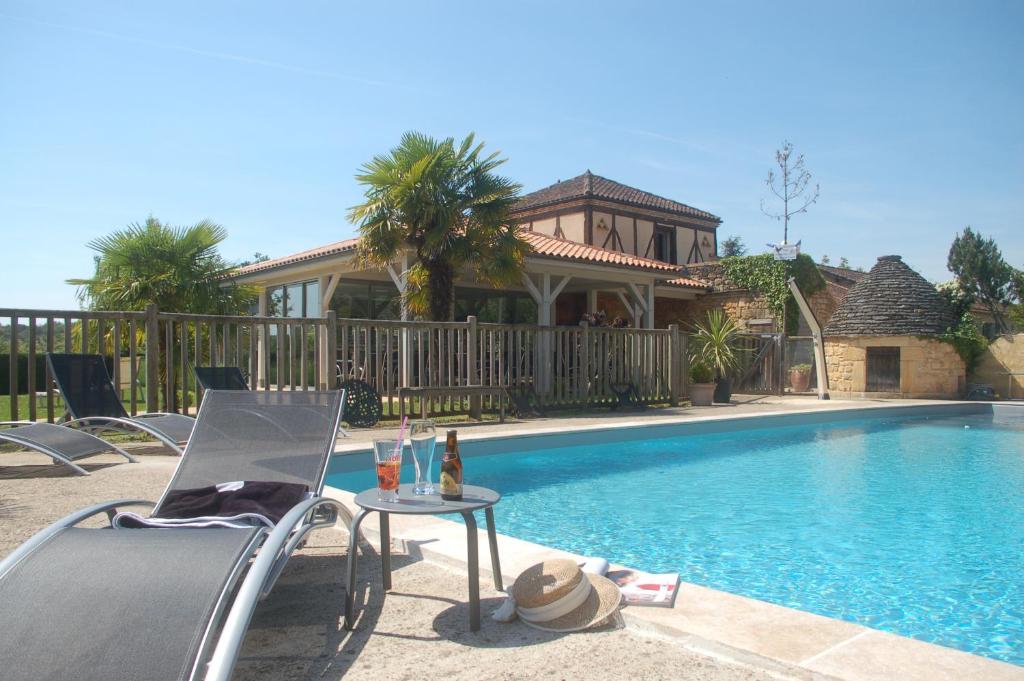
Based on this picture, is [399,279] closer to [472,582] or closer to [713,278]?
[472,582]

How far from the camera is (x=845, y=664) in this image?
7.56 ft

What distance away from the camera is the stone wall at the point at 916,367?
57.8 ft

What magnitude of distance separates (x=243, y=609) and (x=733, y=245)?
53.6 metres

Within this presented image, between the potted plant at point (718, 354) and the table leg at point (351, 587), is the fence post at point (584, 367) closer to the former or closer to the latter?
the potted plant at point (718, 354)

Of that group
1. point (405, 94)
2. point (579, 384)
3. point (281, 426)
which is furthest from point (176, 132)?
point (281, 426)

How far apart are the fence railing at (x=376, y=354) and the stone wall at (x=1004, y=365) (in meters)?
9.20

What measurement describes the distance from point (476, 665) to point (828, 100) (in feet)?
48.0

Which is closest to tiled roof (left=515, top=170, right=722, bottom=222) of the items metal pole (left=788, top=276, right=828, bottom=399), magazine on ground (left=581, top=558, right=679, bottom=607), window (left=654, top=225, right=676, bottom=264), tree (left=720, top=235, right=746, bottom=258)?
window (left=654, top=225, right=676, bottom=264)

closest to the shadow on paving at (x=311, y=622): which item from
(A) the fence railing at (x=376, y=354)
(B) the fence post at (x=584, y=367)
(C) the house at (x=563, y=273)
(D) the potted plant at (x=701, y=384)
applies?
(A) the fence railing at (x=376, y=354)

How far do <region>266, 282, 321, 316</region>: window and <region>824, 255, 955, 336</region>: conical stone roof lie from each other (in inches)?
509

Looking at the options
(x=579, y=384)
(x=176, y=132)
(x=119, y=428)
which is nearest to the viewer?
(x=119, y=428)

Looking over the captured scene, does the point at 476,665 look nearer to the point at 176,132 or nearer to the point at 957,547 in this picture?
the point at 957,547

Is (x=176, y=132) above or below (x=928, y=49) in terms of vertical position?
below

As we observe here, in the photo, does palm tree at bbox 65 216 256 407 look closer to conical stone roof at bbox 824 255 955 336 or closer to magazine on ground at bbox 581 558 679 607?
magazine on ground at bbox 581 558 679 607
